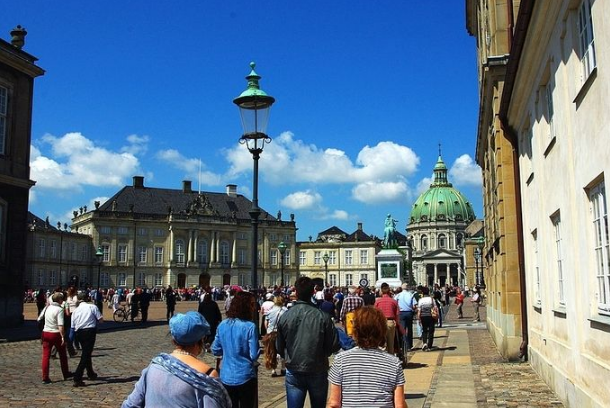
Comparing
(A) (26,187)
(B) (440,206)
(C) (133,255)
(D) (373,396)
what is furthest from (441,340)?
(B) (440,206)

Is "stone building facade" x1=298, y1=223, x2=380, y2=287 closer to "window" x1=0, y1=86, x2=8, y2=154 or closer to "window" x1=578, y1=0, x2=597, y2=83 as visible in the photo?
"window" x1=0, y1=86, x2=8, y2=154

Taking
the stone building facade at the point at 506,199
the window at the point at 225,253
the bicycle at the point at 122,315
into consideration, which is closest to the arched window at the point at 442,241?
the window at the point at 225,253

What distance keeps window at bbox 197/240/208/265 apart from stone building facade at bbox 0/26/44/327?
7399 cm

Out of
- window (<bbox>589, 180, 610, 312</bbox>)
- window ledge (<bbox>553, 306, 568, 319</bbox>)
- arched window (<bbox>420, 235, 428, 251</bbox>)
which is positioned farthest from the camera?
arched window (<bbox>420, 235, 428, 251</bbox>)

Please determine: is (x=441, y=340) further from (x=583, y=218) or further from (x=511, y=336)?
(x=583, y=218)

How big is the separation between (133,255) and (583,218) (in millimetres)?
90860

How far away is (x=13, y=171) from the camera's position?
25844 millimetres

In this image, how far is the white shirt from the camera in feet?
40.5

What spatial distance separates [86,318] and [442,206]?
15819cm

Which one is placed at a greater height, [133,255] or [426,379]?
[133,255]

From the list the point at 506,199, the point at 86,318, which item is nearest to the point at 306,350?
the point at 86,318

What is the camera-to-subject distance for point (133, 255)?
94.7 meters

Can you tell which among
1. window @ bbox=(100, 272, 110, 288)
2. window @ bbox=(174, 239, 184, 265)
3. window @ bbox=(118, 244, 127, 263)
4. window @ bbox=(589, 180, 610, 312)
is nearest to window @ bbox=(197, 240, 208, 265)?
window @ bbox=(174, 239, 184, 265)

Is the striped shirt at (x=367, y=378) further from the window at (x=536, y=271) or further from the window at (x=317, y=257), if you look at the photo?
the window at (x=317, y=257)
